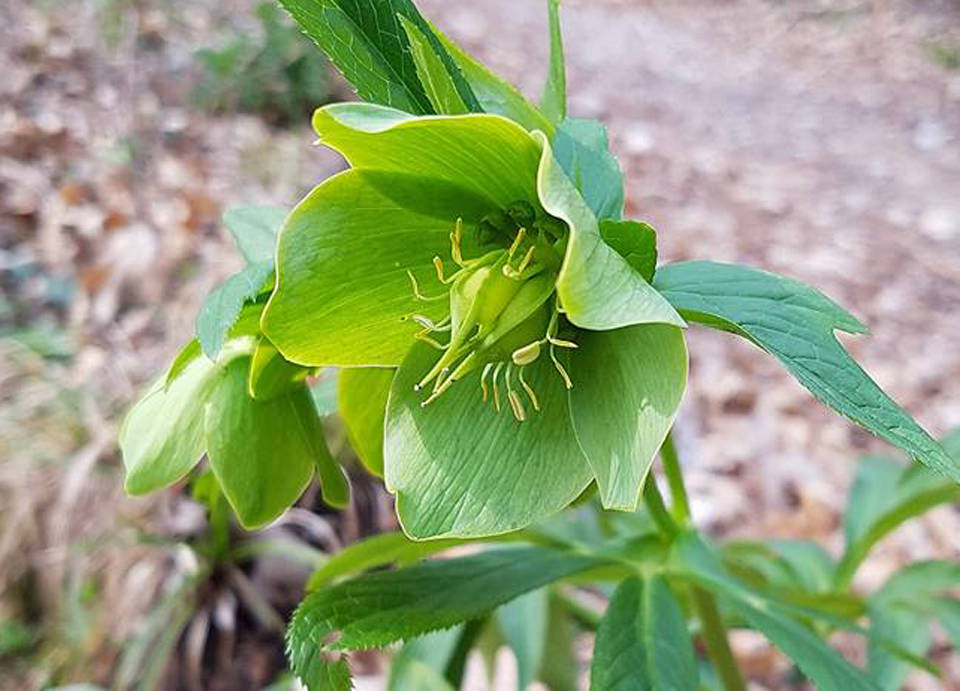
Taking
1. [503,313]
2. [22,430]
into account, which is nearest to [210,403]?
[503,313]

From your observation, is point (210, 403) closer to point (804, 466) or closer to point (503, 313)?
point (503, 313)

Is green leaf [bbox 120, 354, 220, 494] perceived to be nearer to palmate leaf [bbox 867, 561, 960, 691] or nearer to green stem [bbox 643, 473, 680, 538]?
green stem [bbox 643, 473, 680, 538]

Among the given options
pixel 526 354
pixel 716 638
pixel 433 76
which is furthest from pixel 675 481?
pixel 433 76

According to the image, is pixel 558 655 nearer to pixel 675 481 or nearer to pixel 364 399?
pixel 675 481

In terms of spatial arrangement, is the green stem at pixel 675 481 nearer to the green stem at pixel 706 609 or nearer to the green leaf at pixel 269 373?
the green stem at pixel 706 609

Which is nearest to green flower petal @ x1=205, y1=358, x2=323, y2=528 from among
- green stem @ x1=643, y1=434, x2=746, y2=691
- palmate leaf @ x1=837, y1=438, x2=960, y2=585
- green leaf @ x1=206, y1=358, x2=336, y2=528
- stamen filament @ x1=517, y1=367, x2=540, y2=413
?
green leaf @ x1=206, y1=358, x2=336, y2=528
